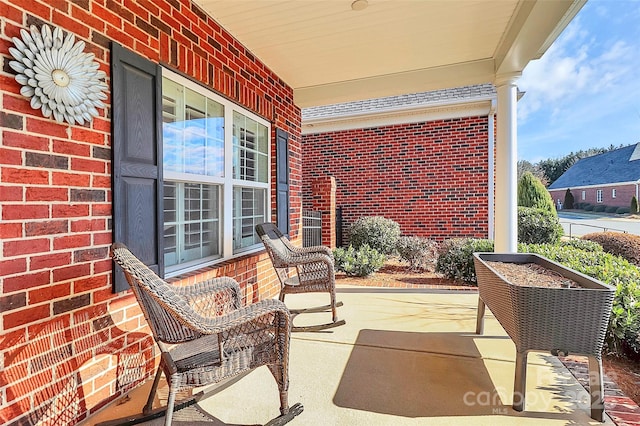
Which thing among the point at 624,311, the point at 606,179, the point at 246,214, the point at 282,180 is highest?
the point at 606,179

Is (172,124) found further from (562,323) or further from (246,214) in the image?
(562,323)

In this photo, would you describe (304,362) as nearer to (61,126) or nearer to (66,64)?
(61,126)

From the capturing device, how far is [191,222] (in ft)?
9.79

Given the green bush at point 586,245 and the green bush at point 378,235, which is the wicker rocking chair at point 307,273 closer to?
the green bush at point 378,235

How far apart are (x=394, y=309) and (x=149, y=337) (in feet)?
8.32

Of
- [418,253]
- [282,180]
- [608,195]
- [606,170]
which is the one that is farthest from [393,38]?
[606,170]

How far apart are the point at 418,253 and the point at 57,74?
5.45 m

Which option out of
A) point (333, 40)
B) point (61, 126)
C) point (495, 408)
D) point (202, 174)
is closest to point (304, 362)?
point (495, 408)

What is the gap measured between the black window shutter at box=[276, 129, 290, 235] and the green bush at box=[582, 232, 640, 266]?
5.62 meters

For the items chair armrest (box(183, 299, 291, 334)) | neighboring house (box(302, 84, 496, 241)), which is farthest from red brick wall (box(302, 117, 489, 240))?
chair armrest (box(183, 299, 291, 334))

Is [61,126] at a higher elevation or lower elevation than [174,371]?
higher

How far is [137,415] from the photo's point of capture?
1.89 meters

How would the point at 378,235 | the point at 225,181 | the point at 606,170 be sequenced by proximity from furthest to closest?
the point at 606,170 → the point at 378,235 → the point at 225,181

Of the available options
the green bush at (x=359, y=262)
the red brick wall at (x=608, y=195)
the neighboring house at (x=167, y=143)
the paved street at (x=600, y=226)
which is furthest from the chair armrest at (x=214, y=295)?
the red brick wall at (x=608, y=195)
